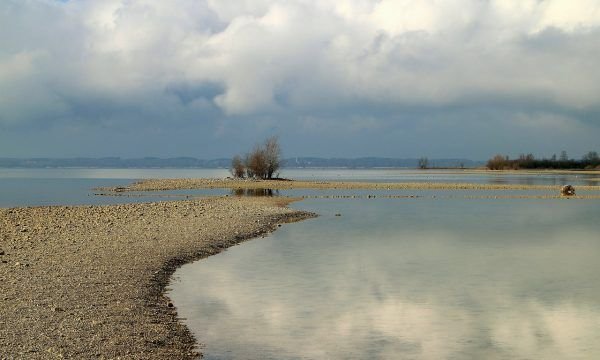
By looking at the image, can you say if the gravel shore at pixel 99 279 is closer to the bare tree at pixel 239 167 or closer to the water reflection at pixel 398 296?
the water reflection at pixel 398 296

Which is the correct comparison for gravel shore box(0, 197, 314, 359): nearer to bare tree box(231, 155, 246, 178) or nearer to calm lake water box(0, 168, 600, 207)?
calm lake water box(0, 168, 600, 207)

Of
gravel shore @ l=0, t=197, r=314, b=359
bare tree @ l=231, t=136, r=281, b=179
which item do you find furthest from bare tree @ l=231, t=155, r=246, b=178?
gravel shore @ l=0, t=197, r=314, b=359

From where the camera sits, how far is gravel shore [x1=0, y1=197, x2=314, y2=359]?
10.9 m

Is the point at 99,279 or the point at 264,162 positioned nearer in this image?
the point at 99,279

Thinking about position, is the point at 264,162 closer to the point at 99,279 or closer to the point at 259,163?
the point at 259,163

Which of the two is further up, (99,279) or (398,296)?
(99,279)

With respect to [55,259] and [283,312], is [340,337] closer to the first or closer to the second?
[283,312]

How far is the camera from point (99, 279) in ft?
52.7

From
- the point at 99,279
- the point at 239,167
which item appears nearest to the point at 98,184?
the point at 239,167

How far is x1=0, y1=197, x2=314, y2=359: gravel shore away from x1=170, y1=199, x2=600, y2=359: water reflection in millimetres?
812

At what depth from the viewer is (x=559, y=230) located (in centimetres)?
3219

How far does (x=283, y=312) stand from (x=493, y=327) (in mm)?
4181

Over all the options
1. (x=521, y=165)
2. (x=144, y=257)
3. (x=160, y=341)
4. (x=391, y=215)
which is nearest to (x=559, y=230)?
(x=391, y=215)

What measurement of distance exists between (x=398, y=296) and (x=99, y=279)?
6974 mm
